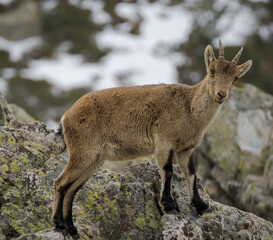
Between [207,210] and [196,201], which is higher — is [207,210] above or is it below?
below

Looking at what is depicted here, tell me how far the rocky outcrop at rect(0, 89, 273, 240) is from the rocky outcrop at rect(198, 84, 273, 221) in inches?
183

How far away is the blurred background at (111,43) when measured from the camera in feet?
133

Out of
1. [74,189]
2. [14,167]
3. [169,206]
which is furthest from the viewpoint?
[14,167]

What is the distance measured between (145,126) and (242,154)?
7.53 m

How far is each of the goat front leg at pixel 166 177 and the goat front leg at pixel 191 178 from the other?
0.61m

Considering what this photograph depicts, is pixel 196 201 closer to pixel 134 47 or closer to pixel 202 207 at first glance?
pixel 202 207

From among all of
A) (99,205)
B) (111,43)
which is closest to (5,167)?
(99,205)

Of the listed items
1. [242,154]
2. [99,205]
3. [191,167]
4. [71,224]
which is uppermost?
[191,167]

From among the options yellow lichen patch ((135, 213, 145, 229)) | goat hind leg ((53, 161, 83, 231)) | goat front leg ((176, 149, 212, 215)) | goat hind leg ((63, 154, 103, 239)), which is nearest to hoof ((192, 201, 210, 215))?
goat front leg ((176, 149, 212, 215))

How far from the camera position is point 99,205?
400 inches

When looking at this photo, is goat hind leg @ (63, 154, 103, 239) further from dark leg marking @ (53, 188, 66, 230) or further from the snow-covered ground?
the snow-covered ground

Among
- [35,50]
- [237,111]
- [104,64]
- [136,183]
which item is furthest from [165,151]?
[35,50]

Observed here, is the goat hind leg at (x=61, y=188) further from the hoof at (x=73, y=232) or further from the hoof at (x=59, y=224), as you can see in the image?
the hoof at (x=73, y=232)

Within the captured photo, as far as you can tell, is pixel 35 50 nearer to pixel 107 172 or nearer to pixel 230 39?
pixel 230 39
